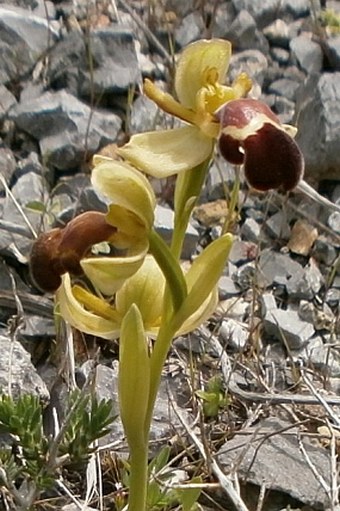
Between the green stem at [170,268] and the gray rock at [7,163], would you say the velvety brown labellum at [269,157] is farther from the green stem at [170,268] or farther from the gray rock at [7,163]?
the gray rock at [7,163]

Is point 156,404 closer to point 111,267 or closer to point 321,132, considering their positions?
point 111,267

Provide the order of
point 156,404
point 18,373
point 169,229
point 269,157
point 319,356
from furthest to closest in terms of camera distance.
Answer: point 169,229 → point 319,356 → point 156,404 → point 18,373 → point 269,157

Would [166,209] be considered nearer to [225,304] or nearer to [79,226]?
[225,304]

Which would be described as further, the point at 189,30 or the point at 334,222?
the point at 189,30

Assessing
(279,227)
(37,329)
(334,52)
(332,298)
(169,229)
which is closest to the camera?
(37,329)

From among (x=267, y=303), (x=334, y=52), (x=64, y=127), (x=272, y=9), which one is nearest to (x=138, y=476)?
(x=267, y=303)
